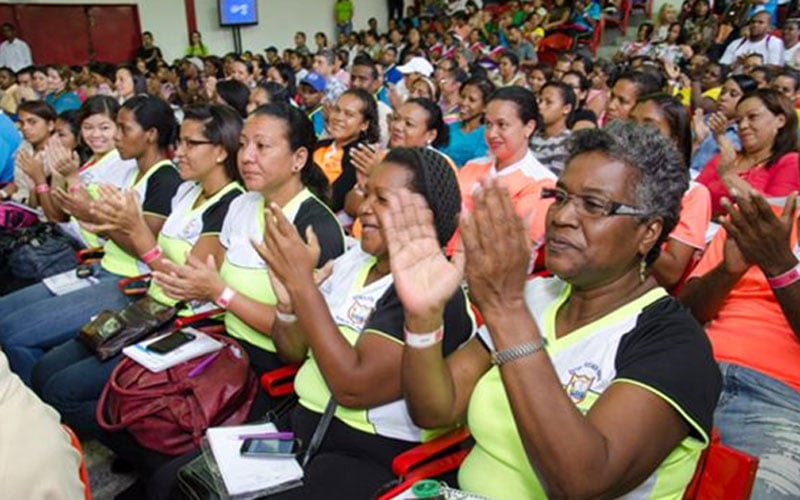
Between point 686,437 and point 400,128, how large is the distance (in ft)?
9.27

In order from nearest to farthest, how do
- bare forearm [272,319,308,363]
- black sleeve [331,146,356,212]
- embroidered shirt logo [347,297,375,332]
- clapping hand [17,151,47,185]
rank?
embroidered shirt logo [347,297,375,332]
bare forearm [272,319,308,363]
clapping hand [17,151,47,185]
black sleeve [331,146,356,212]

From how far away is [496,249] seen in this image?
1.10 m

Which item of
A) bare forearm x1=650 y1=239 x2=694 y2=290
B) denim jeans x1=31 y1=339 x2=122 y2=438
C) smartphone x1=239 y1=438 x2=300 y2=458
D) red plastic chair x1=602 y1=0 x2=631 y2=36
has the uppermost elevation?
red plastic chair x1=602 y1=0 x2=631 y2=36

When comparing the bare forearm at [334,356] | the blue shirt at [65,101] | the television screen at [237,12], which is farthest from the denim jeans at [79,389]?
the television screen at [237,12]

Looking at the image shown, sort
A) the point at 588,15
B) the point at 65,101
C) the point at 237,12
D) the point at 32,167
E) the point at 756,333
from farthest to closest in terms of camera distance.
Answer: the point at 237,12
the point at 588,15
the point at 65,101
the point at 32,167
the point at 756,333

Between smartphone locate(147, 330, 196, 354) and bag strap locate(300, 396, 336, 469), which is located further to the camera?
smartphone locate(147, 330, 196, 354)

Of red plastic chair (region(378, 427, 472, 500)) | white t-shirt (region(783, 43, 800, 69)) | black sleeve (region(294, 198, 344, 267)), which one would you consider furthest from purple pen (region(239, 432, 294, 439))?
white t-shirt (region(783, 43, 800, 69))

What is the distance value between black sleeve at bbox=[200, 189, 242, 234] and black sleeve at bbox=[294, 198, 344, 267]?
0.45 meters

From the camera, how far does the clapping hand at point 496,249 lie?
43.1 inches

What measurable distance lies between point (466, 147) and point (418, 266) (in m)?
3.40

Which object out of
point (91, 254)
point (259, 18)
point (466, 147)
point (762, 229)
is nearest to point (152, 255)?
point (91, 254)

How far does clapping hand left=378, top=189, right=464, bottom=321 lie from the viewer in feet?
4.14

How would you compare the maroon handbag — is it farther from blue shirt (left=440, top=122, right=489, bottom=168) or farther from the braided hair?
blue shirt (left=440, top=122, right=489, bottom=168)

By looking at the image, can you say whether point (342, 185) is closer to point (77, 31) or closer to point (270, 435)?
point (270, 435)
